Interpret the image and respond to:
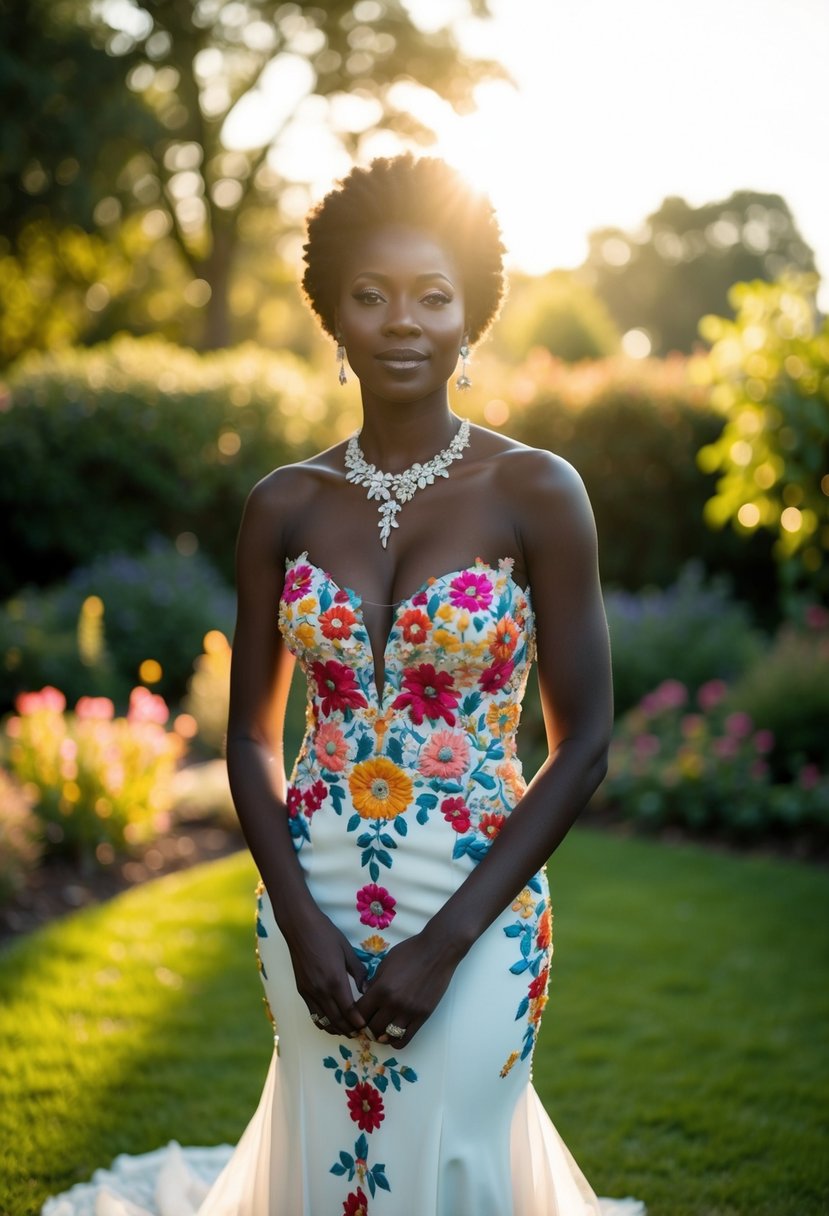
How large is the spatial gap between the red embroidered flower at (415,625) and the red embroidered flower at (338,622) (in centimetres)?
12

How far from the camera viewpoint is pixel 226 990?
541 centimetres

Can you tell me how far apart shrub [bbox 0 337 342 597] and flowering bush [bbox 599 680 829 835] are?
6.12m

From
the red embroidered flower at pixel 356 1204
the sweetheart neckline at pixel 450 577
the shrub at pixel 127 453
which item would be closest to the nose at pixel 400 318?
the sweetheart neckline at pixel 450 577

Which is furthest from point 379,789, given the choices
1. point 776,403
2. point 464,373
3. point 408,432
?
point 776,403

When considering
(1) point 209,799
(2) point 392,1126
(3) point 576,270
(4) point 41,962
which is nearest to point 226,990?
(4) point 41,962

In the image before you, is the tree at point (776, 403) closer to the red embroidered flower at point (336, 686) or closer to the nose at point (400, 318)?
the nose at point (400, 318)

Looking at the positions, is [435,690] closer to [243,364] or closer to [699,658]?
[699,658]

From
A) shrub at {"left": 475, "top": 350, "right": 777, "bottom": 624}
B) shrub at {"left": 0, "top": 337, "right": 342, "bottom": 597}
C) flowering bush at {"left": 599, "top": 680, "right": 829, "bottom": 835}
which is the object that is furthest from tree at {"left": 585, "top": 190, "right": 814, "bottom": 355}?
flowering bush at {"left": 599, "top": 680, "right": 829, "bottom": 835}

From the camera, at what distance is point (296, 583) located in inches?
100

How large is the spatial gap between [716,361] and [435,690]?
178 inches

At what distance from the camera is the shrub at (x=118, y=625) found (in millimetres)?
9273

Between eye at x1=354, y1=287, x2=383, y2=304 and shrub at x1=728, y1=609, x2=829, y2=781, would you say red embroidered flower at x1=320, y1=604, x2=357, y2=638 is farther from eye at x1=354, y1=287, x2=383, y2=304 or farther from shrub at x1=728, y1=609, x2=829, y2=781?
shrub at x1=728, y1=609, x2=829, y2=781

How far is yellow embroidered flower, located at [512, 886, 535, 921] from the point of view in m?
2.43

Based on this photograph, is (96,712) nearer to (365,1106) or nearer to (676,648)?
(365,1106)
